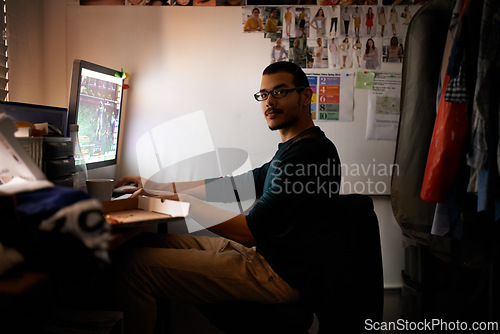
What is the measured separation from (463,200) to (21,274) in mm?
1588

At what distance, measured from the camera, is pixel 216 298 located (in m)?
1.30

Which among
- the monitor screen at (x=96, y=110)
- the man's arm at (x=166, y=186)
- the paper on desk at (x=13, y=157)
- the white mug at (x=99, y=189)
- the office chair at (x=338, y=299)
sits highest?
the monitor screen at (x=96, y=110)

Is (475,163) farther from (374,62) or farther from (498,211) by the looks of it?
(374,62)

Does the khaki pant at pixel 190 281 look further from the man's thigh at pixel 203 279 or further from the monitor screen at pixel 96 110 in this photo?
the monitor screen at pixel 96 110

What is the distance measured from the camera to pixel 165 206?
109cm

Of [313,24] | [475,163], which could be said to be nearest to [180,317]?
[475,163]

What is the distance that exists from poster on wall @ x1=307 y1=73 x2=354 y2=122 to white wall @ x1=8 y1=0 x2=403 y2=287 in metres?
0.05

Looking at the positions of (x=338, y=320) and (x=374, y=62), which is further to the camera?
(x=374, y=62)

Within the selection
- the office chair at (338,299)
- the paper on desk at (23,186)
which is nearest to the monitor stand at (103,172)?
the office chair at (338,299)

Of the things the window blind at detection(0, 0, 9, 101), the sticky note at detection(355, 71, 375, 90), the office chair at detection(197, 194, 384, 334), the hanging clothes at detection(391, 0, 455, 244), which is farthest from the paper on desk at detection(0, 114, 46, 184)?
the sticky note at detection(355, 71, 375, 90)

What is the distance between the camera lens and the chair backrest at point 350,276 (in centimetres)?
126

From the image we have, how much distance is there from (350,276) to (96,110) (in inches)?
52.5

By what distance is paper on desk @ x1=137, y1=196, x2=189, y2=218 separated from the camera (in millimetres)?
1046

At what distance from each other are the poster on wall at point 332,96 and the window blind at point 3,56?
5.00ft
